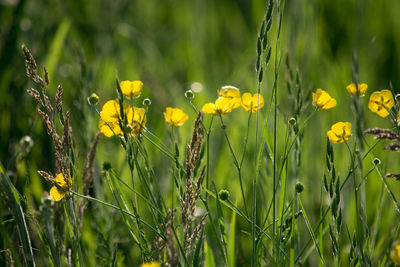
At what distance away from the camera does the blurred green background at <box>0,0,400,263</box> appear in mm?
1605

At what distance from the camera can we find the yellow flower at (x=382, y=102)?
925 mm

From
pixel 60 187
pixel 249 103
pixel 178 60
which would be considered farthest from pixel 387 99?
pixel 178 60

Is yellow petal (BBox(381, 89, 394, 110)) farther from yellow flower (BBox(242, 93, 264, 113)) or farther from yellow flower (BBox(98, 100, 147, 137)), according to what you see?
yellow flower (BBox(98, 100, 147, 137))

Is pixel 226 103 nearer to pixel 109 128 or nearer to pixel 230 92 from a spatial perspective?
pixel 230 92

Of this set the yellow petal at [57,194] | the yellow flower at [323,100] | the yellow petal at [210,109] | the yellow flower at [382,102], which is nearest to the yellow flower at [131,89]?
the yellow petal at [210,109]

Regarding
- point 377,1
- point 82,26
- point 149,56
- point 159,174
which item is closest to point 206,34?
point 149,56

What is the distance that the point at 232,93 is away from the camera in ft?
3.22

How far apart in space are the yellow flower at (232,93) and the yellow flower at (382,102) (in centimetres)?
26

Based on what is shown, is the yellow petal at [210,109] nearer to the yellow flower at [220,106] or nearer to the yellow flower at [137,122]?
the yellow flower at [220,106]

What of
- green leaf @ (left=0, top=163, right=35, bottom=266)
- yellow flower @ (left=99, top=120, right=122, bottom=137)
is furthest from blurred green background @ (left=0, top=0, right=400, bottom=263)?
yellow flower @ (left=99, top=120, right=122, bottom=137)

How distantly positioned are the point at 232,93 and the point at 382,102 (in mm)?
296

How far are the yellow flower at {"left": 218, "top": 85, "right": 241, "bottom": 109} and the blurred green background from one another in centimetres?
32

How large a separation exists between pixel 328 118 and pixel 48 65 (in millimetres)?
1183

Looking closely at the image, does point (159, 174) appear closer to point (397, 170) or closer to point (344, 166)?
point (344, 166)
